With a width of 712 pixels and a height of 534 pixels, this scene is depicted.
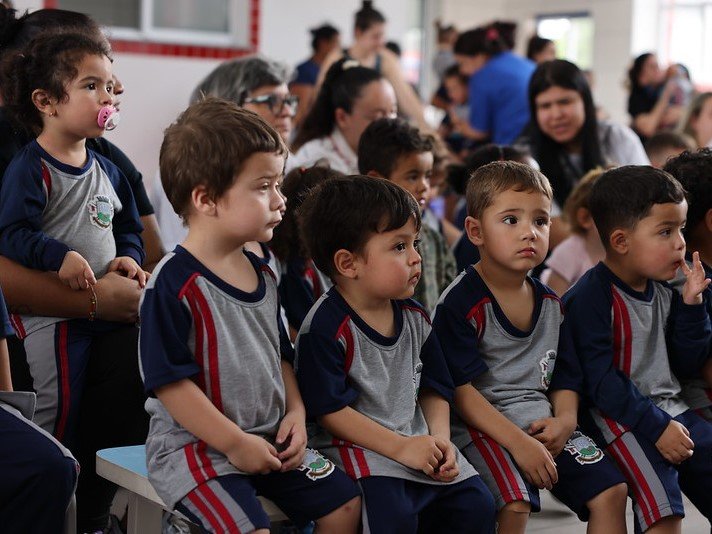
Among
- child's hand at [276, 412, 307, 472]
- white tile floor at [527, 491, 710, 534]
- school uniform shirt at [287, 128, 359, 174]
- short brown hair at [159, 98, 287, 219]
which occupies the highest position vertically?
short brown hair at [159, 98, 287, 219]

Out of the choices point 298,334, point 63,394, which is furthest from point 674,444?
point 63,394

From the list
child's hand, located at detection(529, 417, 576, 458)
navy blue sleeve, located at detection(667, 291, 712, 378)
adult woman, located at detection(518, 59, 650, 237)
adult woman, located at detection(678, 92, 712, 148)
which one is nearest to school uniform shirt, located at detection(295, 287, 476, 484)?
Result: child's hand, located at detection(529, 417, 576, 458)

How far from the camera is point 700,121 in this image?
5.57 metres

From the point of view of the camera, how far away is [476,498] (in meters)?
2.13

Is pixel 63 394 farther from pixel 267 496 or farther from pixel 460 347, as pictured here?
pixel 460 347

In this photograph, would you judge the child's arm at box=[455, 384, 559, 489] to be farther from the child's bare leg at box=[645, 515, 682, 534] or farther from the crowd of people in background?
the child's bare leg at box=[645, 515, 682, 534]

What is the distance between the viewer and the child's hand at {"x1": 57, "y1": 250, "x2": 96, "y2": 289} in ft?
7.38

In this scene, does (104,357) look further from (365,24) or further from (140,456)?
(365,24)

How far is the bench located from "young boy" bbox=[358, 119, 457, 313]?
3.69 feet

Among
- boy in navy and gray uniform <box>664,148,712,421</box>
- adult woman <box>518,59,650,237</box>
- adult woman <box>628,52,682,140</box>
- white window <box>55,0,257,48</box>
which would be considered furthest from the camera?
Answer: adult woman <box>628,52,682,140</box>

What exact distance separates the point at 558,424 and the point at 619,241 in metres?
0.49

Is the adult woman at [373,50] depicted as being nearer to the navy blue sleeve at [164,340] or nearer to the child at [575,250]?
the child at [575,250]

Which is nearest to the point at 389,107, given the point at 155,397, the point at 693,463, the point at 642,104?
the point at 693,463

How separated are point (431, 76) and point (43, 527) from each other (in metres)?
10.1
